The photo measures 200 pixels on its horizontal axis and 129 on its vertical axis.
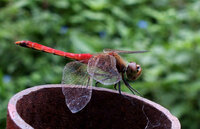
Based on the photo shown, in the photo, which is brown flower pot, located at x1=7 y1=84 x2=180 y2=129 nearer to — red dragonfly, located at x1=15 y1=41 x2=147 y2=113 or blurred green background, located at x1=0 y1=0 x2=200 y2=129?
red dragonfly, located at x1=15 y1=41 x2=147 y2=113

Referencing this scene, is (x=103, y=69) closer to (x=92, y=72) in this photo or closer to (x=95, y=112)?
(x=92, y=72)

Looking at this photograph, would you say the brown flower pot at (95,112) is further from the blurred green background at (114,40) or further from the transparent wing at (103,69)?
the blurred green background at (114,40)

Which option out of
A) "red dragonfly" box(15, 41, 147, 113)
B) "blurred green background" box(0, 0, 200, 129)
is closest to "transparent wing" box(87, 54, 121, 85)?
"red dragonfly" box(15, 41, 147, 113)

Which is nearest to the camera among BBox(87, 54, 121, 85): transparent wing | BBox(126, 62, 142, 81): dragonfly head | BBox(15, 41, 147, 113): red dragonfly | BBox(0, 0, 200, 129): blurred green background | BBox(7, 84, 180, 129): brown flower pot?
BBox(7, 84, 180, 129): brown flower pot

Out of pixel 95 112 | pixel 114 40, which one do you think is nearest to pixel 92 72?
pixel 95 112

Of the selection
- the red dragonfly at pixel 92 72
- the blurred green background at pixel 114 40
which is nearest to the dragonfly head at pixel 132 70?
the red dragonfly at pixel 92 72

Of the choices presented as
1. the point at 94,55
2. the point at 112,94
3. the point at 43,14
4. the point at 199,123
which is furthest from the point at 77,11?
the point at 112,94

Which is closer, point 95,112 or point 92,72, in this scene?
point 95,112

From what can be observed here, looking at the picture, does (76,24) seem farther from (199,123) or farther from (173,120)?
(173,120)
